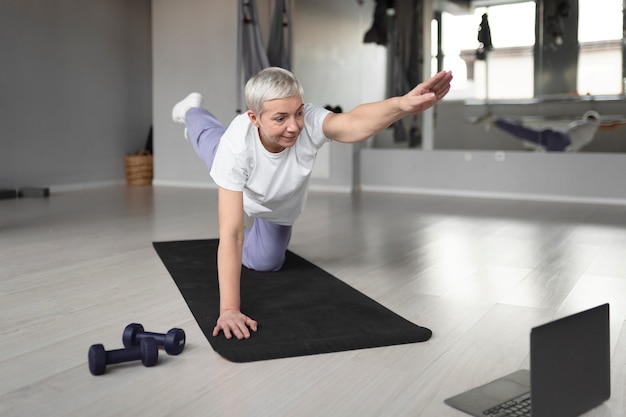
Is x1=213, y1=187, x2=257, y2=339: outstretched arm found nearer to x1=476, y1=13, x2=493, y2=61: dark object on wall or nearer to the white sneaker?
the white sneaker

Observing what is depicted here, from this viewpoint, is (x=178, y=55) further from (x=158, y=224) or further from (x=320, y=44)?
(x=158, y=224)

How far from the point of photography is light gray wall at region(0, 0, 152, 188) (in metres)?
5.93

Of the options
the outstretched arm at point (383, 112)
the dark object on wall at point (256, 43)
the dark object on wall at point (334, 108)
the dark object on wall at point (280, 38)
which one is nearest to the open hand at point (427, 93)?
the outstretched arm at point (383, 112)

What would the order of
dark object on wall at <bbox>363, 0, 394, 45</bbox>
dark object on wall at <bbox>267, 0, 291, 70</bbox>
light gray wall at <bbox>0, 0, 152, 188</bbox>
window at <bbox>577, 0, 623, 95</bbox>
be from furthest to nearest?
dark object on wall at <bbox>363, 0, 394, 45</bbox>, dark object on wall at <bbox>267, 0, 291, 70</bbox>, light gray wall at <bbox>0, 0, 152, 188</bbox>, window at <bbox>577, 0, 623, 95</bbox>

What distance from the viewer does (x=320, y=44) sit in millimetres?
6500

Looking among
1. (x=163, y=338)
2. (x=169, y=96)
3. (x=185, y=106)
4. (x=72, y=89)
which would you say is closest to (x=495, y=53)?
(x=169, y=96)

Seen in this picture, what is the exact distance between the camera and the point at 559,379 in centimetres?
131

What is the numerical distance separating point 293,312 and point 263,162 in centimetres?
52

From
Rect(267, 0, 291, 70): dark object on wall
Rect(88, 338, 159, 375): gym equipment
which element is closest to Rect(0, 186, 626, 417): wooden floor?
Rect(88, 338, 159, 375): gym equipment

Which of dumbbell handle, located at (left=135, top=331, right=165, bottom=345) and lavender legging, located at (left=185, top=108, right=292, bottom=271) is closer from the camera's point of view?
A: dumbbell handle, located at (left=135, top=331, right=165, bottom=345)

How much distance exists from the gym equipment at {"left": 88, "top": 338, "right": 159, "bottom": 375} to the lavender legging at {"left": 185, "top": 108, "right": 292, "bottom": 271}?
105 cm

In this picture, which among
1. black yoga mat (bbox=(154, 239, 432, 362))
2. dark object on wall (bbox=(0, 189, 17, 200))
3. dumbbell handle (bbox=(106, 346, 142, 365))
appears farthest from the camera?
dark object on wall (bbox=(0, 189, 17, 200))

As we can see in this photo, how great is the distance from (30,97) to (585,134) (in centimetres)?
513

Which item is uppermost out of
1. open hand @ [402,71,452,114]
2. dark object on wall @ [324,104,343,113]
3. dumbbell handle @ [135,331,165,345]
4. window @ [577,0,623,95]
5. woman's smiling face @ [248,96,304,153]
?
window @ [577,0,623,95]
